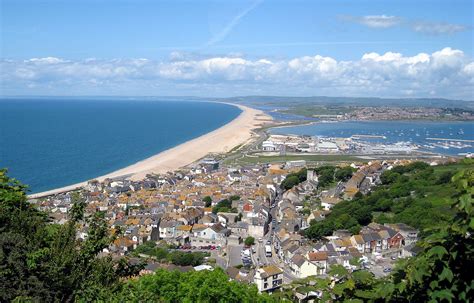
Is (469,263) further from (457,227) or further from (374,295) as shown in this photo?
(374,295)

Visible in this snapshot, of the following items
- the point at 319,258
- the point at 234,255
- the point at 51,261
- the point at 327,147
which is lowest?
the point at 234,255

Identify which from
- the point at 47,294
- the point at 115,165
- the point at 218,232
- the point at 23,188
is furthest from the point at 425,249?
the point at 115,165

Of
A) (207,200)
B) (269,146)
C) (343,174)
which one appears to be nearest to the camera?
(207,200)

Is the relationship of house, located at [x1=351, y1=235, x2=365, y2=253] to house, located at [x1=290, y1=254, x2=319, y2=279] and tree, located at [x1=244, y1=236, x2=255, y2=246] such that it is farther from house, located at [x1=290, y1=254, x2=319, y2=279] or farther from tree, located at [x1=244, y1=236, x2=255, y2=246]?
tree, located at [x1=244, y1=236, x2=255, y2=246]

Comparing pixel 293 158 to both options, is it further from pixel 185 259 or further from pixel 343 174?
pixel 185 259

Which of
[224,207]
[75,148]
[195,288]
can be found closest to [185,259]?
[224,207]

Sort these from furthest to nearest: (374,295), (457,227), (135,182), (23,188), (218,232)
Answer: (135,182) < (218,232) < (23,188) < (374,295) < (457,227)
